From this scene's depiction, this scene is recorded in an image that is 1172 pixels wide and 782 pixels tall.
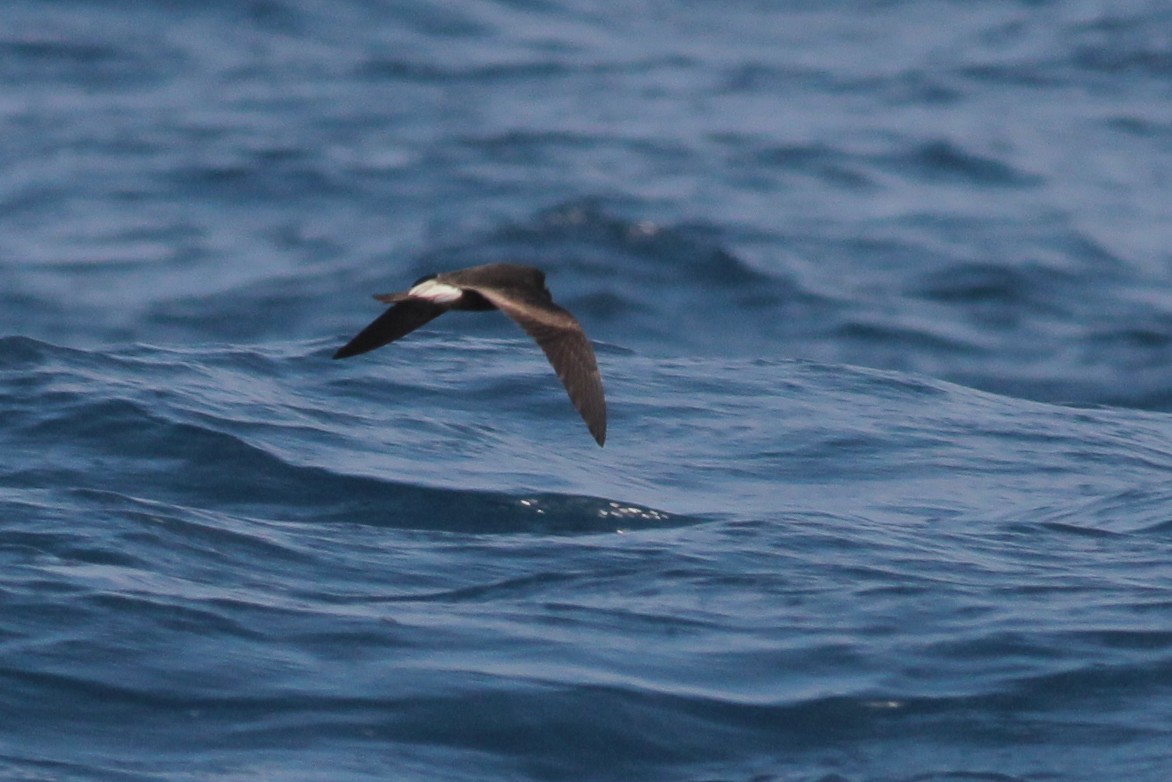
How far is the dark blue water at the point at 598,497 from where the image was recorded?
529 cm

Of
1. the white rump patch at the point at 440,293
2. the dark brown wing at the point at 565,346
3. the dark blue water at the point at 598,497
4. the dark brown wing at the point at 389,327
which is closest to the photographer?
the dark blue water at the point at 598,497

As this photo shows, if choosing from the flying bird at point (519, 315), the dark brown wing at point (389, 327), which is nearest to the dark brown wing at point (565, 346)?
the flying bird at point (519, 315)

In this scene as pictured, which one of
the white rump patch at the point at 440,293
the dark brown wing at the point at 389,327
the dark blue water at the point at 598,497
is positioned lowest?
the dark blue water at the point at 598,497

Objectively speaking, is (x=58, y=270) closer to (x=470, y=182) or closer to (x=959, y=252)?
(x=470, y=182)

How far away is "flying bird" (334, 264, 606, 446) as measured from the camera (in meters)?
5.46

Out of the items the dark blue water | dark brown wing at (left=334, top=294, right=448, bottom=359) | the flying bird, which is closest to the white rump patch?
the flying bird

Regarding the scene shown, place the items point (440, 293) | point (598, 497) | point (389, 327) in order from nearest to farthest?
point (440, 293)
point (389, 327)
point (598, 497)

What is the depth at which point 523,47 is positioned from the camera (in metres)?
25.6

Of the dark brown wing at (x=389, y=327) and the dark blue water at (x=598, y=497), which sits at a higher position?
the dark brown wing at (x=389, y=327)

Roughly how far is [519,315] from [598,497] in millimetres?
1642

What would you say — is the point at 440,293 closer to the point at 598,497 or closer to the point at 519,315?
the point at 519,315

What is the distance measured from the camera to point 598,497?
7094 mm

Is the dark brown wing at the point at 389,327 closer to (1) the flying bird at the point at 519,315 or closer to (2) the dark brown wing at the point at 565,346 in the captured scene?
(1) the flying bird at the point at 519,315

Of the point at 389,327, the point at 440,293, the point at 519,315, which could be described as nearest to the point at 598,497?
the point at 389,327
